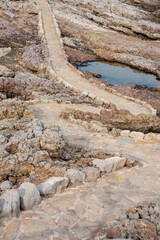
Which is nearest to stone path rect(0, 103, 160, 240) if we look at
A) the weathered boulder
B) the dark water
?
the weathered boulder

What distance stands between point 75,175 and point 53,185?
647 mm

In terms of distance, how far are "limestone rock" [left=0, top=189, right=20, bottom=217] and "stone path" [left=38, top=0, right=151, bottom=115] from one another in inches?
385

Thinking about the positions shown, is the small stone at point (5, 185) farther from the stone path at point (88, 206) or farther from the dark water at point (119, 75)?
the dark water at point (119, 75)

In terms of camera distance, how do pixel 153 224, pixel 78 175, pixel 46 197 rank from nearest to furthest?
pixel 153 224, pixel 46 197, pixel 78 175

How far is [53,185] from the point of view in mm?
4660

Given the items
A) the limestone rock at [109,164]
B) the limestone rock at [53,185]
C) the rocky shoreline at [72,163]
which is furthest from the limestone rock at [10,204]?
the limestone rock at [109,164]

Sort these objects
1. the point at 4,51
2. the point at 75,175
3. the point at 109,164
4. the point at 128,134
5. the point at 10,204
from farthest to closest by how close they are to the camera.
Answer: the point at 4,51 < the point at 128,134 < the point at 109,164 < the point at 75,175 < the point at 10,204

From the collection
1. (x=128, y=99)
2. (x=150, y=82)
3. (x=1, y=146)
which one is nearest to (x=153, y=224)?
(x=1, y=146)

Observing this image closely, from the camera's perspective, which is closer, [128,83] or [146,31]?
[128,83]

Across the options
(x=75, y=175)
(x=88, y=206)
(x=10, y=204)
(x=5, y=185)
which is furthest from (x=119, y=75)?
(x=10, y=204)

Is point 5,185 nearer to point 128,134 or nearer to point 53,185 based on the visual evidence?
point 53,185

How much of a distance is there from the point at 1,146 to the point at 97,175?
2318mm

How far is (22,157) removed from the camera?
222 inches

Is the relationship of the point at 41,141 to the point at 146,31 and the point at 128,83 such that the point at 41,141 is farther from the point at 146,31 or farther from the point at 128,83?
the point at 146,31
